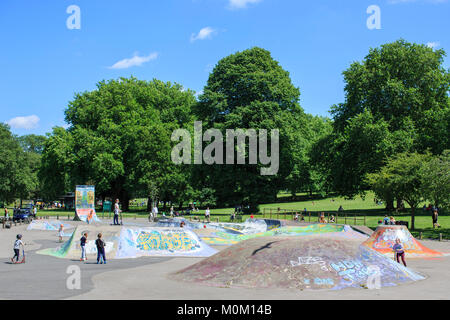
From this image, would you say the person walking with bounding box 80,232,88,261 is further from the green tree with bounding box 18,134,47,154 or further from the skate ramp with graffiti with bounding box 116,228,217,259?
the green tree with bounding box 18,134,47,154

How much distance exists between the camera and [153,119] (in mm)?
68438

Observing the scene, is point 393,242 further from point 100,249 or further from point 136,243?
point 100,249

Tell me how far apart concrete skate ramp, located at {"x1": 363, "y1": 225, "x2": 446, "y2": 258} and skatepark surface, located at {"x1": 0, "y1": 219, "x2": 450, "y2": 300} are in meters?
3.51

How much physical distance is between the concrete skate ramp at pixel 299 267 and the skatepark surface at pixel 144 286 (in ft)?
1.44

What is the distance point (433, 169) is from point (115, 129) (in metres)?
43.3

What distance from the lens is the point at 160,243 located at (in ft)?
92.7

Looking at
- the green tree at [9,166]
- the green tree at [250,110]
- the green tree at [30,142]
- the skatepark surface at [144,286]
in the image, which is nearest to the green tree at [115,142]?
the green tree at [250,110]

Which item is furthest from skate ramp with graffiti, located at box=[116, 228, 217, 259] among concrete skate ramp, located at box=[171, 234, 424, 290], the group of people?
concrete skate ramp, located at box=[171, 234, 424, 290]

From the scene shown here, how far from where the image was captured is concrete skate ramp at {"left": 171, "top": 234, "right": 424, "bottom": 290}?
637 inches

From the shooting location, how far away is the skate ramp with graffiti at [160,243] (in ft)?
89.9

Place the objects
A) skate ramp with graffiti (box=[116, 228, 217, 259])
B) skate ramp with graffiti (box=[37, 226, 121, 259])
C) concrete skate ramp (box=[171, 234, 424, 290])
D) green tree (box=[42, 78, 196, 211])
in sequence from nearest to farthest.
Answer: concrete skate ramp (box=[171, 234, 424, 290]) < skate ramp with graffiti (box=[37, 226, 121, 259]) < skate ramp with graffiti (box=[116, 228, 217, 259]) < green tree (box=[42, 78, 196, 211])

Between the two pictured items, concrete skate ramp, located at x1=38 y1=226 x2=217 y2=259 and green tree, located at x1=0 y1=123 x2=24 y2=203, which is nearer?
concrete skate ramp, located at x1=38 y1=226 x2=217 y2=259

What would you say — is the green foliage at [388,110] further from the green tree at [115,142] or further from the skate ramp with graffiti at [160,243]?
the skate ramp with graffiti at [160,243]

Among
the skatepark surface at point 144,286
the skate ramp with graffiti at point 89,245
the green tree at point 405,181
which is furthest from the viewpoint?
the green tree at point 405,181
